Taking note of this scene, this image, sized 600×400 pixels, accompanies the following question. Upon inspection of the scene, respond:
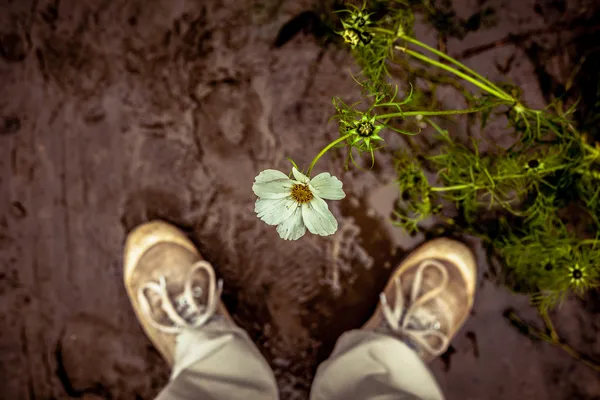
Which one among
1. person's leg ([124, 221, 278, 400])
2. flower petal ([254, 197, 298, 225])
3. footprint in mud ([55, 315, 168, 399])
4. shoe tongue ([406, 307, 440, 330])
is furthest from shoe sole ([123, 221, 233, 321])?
flower petal ([254, 197, 298, 225])

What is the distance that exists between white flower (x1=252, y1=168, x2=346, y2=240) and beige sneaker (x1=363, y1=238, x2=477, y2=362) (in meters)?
0.57

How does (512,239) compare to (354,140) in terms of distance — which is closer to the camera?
(354,140)

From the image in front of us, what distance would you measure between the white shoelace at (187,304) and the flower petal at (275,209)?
0.57 m

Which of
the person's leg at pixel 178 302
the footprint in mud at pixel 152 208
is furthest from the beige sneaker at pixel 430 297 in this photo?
the footprint in mud at pixel 152 208

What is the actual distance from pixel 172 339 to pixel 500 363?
0.74 m

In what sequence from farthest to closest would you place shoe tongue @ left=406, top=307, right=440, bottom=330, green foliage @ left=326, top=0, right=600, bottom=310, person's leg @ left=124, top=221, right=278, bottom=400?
1. shoe tongue @ left=406, top=307, right=440, bottom=330
2. person's leg @ left=124, top=221, right=278, bottom=400
3. green foliage @ left=326, top=0, right=600, bottom=310

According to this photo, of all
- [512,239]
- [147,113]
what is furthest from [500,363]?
[147,113]

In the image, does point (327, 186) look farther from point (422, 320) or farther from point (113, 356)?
point (113, 356)

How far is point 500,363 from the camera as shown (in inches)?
42.3

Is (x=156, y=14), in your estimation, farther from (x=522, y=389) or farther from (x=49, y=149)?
(x=522, y=389)

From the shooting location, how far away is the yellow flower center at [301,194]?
0.53 metres

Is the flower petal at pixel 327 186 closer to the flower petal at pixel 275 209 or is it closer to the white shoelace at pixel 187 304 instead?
the flower petal at pixel 275 209

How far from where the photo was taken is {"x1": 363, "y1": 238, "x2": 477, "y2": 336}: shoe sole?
1042mm

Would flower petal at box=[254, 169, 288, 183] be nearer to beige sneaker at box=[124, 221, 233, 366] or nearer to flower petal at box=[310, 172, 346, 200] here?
flower petal at box=[310, 172, 346, 200]
